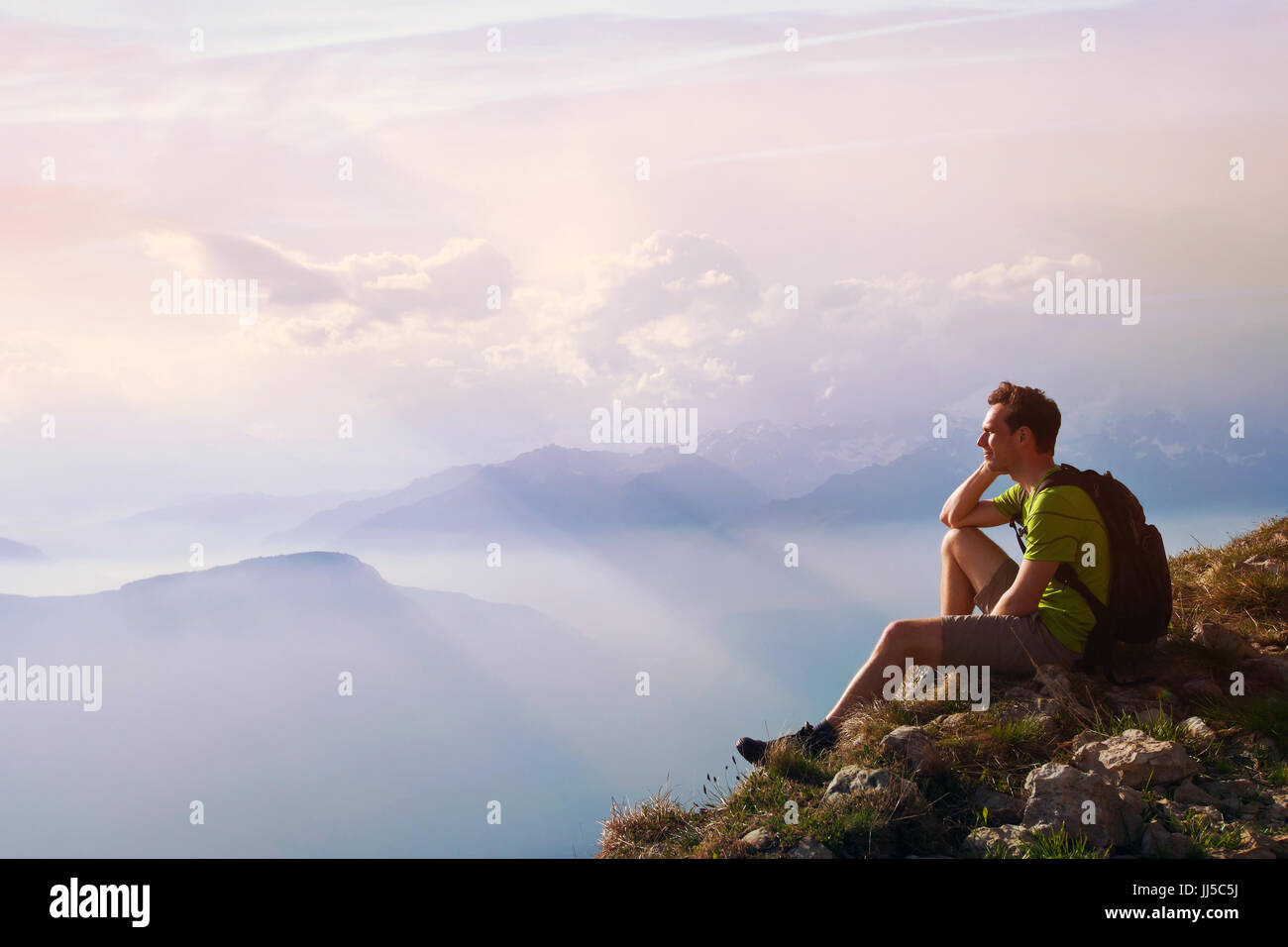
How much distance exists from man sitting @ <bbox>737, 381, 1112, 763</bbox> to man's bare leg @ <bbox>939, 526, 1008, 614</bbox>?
0.28m

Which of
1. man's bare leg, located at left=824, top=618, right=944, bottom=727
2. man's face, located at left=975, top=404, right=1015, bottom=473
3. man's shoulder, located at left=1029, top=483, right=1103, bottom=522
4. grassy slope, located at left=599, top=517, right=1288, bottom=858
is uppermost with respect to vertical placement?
man's face, located at left=975, top=404, right=1015, bottom=473

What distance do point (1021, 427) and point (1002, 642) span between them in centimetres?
155

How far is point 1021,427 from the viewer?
695cm

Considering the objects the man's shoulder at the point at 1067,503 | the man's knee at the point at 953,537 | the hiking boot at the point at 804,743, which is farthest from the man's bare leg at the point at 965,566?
the hiking boot at the point at 804,743

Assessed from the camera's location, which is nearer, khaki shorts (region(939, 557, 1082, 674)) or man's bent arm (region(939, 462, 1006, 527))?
khaki shorts (region(939, 557, 1082, 674))

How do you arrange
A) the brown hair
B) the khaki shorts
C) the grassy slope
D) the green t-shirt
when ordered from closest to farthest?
the grassy slope
the green t-shirt
the khaki shorts
the brown hair

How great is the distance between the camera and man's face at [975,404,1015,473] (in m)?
7.01

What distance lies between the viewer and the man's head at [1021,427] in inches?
273

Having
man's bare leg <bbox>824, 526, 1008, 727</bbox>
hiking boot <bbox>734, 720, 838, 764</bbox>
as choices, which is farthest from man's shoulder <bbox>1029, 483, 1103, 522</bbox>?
hiking boot <bbox>734, 720, 838, 764</bbox>

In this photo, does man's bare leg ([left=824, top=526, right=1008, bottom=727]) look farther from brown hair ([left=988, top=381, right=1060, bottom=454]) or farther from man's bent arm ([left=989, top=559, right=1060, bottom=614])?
brown hair ([left=988, top=381, right=1060, bottom=454])
